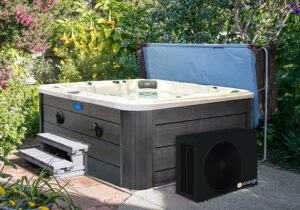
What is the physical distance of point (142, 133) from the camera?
3639mm

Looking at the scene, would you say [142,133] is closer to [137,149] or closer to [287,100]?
[137,149]

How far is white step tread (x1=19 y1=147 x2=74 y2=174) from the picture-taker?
391 cm

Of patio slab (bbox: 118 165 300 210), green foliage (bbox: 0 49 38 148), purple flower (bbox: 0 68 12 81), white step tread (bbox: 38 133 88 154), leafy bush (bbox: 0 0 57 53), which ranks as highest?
leafy bush (bbox: 0 0 57 53)

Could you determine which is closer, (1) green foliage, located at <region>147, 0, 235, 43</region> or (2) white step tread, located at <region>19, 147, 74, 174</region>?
(2) white step tread, located at <region>19, 147, 74, 174</region>

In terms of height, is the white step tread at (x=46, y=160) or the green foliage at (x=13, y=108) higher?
the green foliage at (x=13, y=108)

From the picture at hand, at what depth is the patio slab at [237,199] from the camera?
3.35 m

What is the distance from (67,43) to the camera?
6.77 metres

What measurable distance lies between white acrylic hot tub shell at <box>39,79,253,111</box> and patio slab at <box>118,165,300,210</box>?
66 centimetres

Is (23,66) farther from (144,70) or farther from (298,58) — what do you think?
(298,58)

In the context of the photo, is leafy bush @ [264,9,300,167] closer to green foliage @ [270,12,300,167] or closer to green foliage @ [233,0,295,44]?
green foliage @ [270,12,300,167]

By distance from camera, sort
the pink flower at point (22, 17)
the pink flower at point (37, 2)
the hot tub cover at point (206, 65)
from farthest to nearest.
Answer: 1. the pink flower at point (37, 2)
2. the pink flower at point (22, 17)
3. the hot tub cover at point (206, 65)

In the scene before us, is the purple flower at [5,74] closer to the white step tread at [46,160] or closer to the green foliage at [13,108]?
the green foliage at [13,108]

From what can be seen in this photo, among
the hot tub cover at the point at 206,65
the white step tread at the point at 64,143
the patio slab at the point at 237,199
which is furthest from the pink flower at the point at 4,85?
the patio slab at the point at 237,199

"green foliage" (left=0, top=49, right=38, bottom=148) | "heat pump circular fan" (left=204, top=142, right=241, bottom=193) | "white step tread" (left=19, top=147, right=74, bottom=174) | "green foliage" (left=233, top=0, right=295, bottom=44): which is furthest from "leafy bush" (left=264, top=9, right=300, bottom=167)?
"green foliage" (left=0, top=49, right=38, bottom=148)
